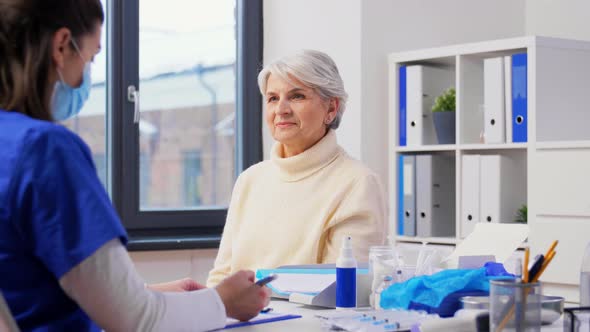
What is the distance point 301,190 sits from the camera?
8.55ft

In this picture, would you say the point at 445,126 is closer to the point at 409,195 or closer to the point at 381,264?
the point at 409,195

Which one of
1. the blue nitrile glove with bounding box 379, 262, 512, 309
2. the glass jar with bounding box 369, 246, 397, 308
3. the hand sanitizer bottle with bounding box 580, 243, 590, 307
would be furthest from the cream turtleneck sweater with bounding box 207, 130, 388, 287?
the hand sanitizer bottle with bounding box 580, 243, 590, 307

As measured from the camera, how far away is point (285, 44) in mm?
4020

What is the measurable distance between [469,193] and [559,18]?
104 cm

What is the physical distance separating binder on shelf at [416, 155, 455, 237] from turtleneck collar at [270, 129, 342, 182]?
3.29 feet

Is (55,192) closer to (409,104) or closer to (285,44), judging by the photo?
(409,104)

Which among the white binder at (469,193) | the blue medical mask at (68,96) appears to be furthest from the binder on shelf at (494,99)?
the blue medical mask at (68,96)

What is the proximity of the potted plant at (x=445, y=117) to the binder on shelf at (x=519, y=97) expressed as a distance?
0.30 meters

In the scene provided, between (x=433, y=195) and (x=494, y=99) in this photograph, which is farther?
(x=433, y=195)

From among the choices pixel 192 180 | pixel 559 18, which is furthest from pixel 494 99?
pixel 192 180

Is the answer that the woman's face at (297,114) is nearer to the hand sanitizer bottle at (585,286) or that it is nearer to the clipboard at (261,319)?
the clipboard at (261,319)

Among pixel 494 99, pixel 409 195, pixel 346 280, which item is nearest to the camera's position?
pixel 346 280

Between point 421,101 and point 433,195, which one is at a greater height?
point 421,101

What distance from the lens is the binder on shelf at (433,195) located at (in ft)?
11.8
